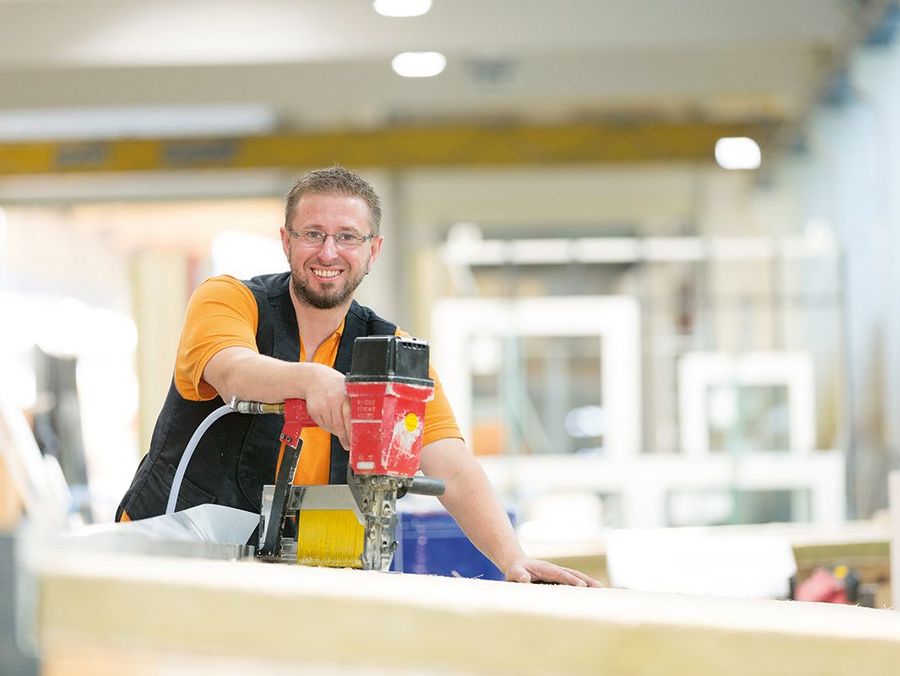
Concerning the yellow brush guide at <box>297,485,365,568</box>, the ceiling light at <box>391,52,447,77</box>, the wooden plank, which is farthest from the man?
the ceiling light at <box>391,52,447,77</box>

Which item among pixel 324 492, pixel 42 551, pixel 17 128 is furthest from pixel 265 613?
pixel 17 128

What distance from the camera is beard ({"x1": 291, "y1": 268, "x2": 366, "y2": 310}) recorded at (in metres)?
2.45

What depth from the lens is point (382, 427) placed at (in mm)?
1973

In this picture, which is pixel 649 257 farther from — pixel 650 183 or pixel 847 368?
pixel 650 183

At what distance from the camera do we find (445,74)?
1006 centimetres

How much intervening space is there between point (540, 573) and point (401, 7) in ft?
19.6

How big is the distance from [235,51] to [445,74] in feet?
7.68

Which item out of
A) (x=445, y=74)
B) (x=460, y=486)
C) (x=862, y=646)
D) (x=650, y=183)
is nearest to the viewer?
(x=862, y=646)

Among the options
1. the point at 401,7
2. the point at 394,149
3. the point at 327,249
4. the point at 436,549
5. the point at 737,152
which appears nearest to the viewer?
the point at 327,249

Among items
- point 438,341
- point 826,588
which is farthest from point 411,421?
point 438,341

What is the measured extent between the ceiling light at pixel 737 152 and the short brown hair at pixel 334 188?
895 centimetres

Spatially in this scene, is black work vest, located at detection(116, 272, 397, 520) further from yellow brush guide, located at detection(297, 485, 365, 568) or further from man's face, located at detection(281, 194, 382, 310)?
yellow brush guide, located at detection(297, 485, 365, 568)

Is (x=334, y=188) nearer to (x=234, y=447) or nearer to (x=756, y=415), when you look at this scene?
(x=234, y=447)

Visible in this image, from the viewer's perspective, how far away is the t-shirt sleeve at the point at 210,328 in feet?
7.52
